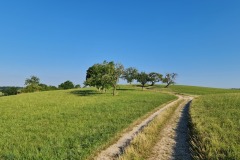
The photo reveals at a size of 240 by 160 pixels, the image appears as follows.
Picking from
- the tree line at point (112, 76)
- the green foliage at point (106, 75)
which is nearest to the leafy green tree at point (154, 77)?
the tree line at point (112, 76)

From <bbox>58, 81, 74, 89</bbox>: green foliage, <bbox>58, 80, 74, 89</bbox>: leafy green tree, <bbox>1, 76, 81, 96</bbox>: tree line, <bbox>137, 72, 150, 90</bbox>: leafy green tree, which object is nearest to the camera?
<bbox>137, 72, 150, 90</bbox>: leafy green tree

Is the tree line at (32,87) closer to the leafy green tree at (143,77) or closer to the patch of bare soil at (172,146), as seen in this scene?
the leafy green tree at (143,77)

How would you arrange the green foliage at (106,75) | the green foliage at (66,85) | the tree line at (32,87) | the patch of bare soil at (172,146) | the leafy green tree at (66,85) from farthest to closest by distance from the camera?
1. the leafy green tree at (66,85)
2. the green foliage at (66,85)
3. the tree line at (32,87)
4. the green foliage at (106,75)
5. the patch of bare soil at (172,146)

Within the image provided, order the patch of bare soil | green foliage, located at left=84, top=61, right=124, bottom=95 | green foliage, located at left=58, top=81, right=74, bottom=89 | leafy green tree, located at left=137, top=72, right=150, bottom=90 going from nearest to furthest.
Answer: the patch of bare soil, green foliage, located at left=84, top=61, right=124, bottom=95, leafy green tree, located at left=137, top=72, right=150, bottom=90, green foliage, located at left=58, top=81, right=74, bottom=89

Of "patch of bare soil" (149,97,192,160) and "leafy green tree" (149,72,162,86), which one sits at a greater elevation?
"leafy green tree" (149,72,162,86)

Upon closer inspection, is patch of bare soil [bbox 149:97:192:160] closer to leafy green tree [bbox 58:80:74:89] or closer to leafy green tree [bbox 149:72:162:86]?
leafy green tree [bbox 149:72:162:86]

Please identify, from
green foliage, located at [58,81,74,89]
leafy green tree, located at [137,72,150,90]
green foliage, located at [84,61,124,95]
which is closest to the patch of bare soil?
green foliage, located at [84,61,124,95]

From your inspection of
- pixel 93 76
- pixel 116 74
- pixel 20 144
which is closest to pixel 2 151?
pixel 20 144

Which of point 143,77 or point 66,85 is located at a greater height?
point 143,77

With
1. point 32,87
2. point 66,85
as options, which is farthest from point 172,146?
point 66,85

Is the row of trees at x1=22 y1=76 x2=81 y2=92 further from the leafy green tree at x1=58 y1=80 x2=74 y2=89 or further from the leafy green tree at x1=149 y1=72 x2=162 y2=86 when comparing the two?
the leafy green tree at x1=149 y1=72 x2=162 y2=86

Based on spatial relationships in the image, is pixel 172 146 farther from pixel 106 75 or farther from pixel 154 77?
pixel 154 77

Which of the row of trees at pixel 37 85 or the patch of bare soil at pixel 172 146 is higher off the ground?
the row of trees at pixel 37 85

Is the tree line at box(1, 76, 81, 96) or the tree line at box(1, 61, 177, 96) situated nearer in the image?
the tree line at box(1, 61, 177, 96)
